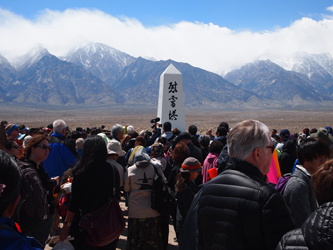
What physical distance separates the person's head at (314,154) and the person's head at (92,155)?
1.95m

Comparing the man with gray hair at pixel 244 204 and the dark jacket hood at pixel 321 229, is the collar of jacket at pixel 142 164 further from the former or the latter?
the dark jacket hood at pixel 321 229

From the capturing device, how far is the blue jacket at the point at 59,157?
4438 millimetres

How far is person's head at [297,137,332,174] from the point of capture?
8.41 ft

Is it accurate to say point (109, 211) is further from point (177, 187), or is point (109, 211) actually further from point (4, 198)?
point (4, 198)

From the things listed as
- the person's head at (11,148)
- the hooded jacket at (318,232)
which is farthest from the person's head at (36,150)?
the hooded jacket at (318,232)

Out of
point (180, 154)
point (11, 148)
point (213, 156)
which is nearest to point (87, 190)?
point (11, 148)

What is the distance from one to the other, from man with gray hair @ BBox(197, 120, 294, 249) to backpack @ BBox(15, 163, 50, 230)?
1.59 meters

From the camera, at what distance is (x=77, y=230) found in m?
2.81

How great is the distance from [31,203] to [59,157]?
193 centimetres

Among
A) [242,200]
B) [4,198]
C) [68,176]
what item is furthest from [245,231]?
[68,176]

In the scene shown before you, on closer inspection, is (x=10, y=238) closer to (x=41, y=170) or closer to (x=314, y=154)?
(x=41, y=170)

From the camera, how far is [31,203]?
2.60 meters

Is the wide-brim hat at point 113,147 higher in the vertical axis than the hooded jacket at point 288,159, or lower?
higher

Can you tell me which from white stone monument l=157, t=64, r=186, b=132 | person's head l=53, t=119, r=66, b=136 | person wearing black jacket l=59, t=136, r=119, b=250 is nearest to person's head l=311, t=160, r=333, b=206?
person wearing black jacket l=59, t=136, r=119, b=250
